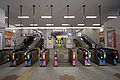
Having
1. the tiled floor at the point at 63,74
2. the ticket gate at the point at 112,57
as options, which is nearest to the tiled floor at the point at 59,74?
the tiled floor at the point at 63,74

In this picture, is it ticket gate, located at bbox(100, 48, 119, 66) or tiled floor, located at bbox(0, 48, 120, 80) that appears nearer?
tiled floor, located at bbox(0, 48, 120, 80)

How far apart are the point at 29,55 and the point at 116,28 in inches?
310

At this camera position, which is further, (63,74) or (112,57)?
(112,57)

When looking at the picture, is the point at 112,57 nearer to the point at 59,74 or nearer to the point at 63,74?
the point at 63,74

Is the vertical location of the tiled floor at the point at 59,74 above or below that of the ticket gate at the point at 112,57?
below

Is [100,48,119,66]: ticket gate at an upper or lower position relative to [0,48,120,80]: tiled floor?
upper

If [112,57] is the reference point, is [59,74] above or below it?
below

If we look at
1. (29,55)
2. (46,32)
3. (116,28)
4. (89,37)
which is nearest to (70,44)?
(89,37)

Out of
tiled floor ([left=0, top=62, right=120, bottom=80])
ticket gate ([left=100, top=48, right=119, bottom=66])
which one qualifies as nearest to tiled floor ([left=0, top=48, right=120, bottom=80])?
tiled floor ([left=0, top=62, right=120, bottom=80])

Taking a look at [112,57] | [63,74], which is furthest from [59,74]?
[112,57]

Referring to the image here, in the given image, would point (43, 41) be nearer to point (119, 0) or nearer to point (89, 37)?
point (89, 37)

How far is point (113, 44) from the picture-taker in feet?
39.5

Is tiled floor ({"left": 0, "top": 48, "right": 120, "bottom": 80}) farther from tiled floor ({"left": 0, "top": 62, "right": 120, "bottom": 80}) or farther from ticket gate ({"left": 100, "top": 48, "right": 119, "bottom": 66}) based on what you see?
ticket gate ({"left": 100, "top": 48, "right": 119, "bottom": 66})

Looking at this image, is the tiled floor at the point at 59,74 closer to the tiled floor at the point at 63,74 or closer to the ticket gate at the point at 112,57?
the tiled floor at the point at 63,74
